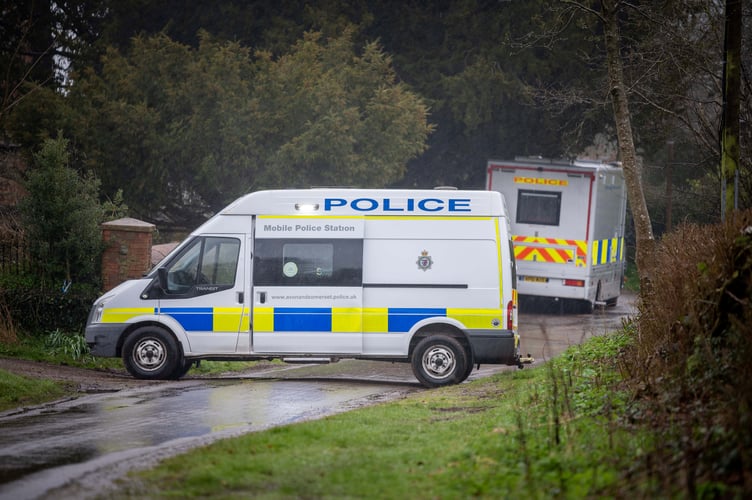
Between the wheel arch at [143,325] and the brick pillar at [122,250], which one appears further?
the brick pillar at [122,250]

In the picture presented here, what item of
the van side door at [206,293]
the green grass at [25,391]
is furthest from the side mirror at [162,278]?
the green grass at [25,391]

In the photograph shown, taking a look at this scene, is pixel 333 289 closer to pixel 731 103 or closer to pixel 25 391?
pixel 25 391

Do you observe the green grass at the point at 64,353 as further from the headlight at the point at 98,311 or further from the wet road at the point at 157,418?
the headlight at the point at 98,311

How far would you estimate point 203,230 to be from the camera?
44.0 feet

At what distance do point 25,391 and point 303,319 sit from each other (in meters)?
3.58

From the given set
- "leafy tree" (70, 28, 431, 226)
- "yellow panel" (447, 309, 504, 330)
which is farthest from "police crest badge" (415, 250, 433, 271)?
"leafy tree" (70, 28, 431, 226)

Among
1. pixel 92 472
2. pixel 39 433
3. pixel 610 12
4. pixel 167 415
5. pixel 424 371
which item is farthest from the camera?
pixel 610 12

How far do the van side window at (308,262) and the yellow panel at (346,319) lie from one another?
13.6 inches

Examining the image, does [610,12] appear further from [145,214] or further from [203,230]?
[145,214]

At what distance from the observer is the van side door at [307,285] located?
43.2 ft

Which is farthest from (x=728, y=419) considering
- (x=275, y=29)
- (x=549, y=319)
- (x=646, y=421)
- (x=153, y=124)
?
(x=275, y=29)

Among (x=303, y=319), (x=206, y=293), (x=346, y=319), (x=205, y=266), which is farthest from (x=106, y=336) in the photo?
(x=346, y=319)

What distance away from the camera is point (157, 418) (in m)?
10.0

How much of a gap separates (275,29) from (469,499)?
964 inches
